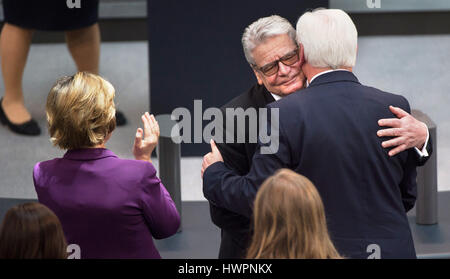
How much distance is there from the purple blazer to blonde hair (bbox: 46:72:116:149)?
4cm

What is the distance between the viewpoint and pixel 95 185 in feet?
7.73

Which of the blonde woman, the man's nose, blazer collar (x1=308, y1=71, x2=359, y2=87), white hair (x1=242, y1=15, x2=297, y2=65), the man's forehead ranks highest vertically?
white hair (x1=242, y1=15, x2=297, y2=65)

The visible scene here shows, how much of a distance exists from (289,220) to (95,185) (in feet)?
2.02

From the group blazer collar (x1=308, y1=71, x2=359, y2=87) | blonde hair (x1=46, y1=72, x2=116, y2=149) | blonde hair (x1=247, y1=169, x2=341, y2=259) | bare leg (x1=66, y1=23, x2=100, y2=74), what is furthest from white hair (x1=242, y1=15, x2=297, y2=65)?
bare leg (x1=66, y1=23, x2=100, y2=74)

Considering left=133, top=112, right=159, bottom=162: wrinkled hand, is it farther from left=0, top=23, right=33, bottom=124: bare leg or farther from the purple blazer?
left=0, top=23, right=33, bottom=124: bare leg

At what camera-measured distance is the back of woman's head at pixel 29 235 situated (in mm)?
2027

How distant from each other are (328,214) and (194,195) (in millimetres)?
2077

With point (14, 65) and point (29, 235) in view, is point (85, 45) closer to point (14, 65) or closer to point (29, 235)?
point (14, 65)

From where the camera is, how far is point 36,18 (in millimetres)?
4973

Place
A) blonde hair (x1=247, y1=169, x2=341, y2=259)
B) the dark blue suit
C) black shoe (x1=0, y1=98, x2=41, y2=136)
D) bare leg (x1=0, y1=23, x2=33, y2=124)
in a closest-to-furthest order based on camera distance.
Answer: blonde hair (x1=247, y1=169, x2=341, y2=259), the dark blue suit, bare leg (x1=0, y1=23, x2=33, y2=124), black shoe (x1=0, y1=98, x2=41, y2=136)

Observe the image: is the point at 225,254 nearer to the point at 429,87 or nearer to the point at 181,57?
the point at 181,57

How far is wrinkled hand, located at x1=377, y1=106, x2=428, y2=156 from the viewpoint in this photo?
2316 millimetres
